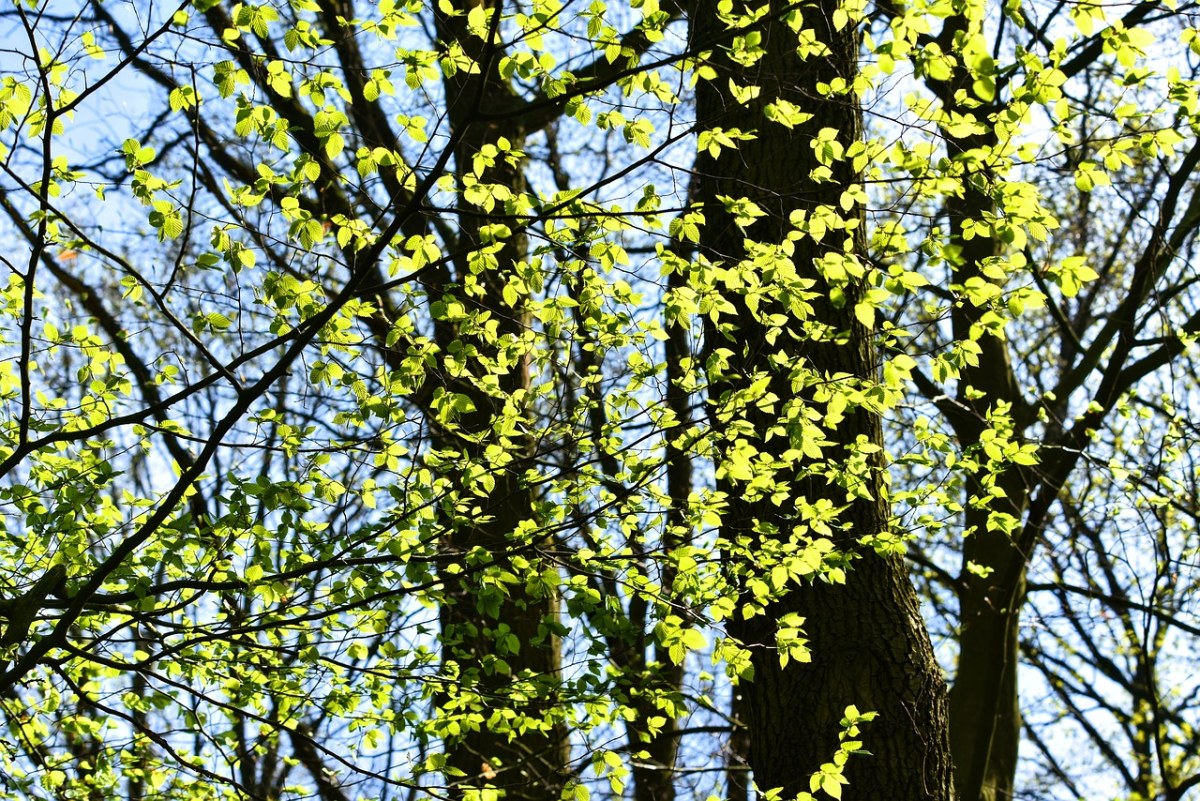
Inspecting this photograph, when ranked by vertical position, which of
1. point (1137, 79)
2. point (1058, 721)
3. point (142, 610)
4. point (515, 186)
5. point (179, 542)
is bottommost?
point (142, 610)

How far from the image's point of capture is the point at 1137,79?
11.1ft

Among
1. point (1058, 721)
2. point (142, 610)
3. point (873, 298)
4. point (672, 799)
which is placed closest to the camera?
point (873, 298)

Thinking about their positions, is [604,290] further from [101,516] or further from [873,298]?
[101,516]

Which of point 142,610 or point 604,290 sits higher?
point 604,290

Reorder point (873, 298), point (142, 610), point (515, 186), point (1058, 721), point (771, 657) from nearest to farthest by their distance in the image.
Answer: point (873, 298), point (142, 610), point (771, 657), point (515, 186), point (1058, 721)

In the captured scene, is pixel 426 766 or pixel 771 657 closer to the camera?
pixel 426 766

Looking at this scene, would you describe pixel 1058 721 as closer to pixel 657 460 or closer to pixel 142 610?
pixel 657 460

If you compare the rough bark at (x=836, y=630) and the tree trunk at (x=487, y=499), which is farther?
the rough bark at (x=836, y=630)

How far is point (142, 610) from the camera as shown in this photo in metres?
3.75

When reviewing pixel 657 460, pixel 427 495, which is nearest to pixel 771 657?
pixel 657 460

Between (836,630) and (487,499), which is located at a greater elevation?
(487,499)

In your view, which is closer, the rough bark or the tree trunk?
the tree trunk

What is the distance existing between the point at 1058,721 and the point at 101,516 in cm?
1357

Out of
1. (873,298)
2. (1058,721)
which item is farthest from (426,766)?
(1058,721)
